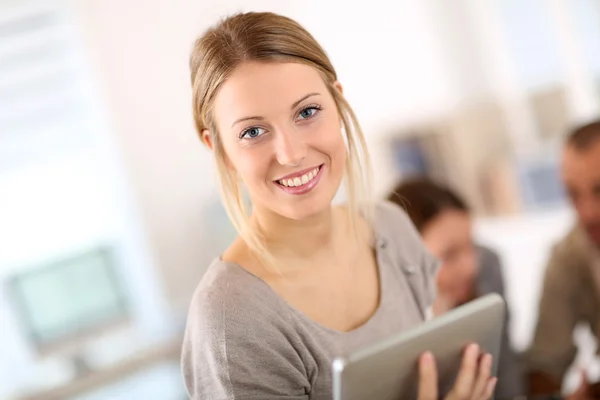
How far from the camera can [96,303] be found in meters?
2.24

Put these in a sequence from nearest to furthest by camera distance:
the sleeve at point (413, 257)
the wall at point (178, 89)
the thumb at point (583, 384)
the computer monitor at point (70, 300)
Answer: the sleeve at point (413, 257) < the thumb at point (583, 384) < the computer monitor at point (70, 300) < the wall at point (178, 89)

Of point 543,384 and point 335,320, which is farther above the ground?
point 335,320

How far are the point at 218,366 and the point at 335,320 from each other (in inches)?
4.0

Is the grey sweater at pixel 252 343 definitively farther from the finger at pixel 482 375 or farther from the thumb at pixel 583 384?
the thumb at pixel 583 384

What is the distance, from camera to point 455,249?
1026 millimetres

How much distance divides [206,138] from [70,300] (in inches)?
72.3

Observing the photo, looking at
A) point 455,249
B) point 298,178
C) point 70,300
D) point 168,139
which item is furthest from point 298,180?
point 168,139

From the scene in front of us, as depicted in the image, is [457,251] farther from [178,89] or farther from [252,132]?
[178,89]

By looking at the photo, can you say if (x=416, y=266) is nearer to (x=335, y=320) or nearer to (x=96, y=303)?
(x=335, y=320)

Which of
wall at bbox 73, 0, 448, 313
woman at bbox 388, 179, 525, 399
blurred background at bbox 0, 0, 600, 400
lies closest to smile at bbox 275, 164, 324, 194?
woman at bbox 388, 179, 525, 399

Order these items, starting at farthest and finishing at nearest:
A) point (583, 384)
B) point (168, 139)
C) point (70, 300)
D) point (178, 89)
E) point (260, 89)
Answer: point (168, 139) < point (178, 89) < point (70, 300) < point (583, 384) < point (260, 89)

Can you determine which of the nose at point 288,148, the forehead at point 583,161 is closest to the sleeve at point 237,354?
the nose at point 288,148

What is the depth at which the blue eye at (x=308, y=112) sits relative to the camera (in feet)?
1.71

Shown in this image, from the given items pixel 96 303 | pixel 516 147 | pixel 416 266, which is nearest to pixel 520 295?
pixel 516 147
